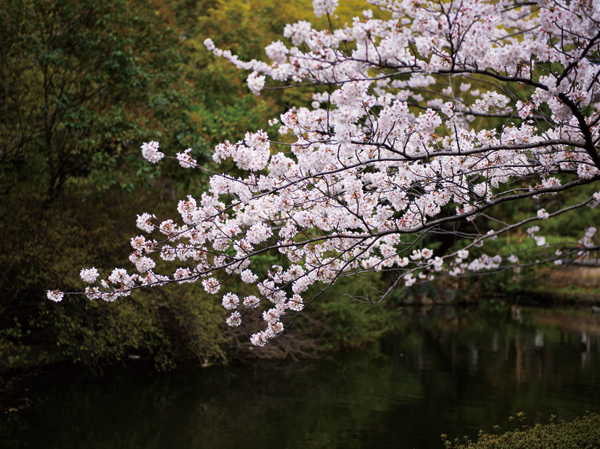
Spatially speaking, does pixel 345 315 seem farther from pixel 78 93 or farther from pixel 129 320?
pixel 78 93

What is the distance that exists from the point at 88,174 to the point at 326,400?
6664mm

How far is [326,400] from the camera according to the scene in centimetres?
1073

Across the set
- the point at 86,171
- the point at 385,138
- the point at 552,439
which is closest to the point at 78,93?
the point at 86,171

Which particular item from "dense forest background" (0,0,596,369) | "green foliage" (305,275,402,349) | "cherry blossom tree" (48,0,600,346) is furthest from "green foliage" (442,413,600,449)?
"green foliage" (305,275,402,349)

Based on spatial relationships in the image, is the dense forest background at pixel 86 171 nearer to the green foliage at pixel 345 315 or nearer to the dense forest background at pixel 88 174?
the dense forest background at pixel 88 174

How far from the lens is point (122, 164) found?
1250 centimetres

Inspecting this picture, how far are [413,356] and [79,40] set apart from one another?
33.8 feet

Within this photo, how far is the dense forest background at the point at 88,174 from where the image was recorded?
10.7 meters

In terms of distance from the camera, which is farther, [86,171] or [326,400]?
[86,171]

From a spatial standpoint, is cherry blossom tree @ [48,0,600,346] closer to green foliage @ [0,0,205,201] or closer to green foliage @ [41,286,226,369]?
green foliage @ [41,286,226,369]

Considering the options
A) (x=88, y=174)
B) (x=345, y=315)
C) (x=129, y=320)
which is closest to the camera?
(x=129, y=320)

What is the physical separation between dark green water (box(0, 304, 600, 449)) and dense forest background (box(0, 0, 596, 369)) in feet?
2.25

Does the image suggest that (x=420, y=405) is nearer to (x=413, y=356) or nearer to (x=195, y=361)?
(x=413, y=356)

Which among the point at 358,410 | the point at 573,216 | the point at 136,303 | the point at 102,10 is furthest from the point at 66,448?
the point at 573,216
